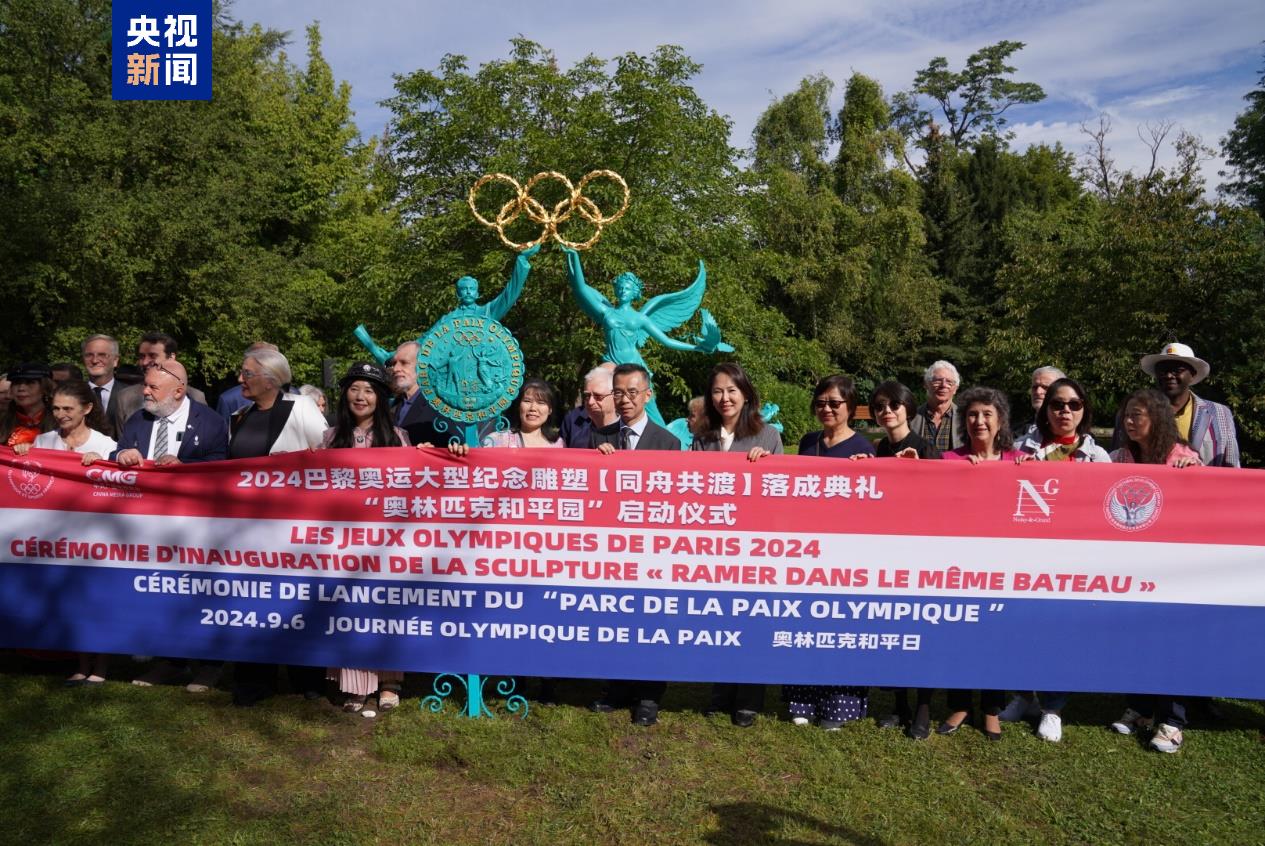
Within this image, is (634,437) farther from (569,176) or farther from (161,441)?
(569,176)

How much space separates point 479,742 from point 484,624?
522 mm

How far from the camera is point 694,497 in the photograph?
3.89 meters

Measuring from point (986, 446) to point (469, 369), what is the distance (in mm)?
2590

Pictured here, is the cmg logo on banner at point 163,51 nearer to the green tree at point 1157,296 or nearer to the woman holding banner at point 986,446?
the woman holding banner at point 986,446

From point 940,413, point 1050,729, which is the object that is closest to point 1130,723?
point 1050,729

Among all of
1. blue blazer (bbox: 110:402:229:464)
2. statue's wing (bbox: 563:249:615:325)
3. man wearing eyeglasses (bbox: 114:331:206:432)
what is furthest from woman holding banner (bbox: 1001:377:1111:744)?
man wearing eyeglasses (bbox: 114:331:206:432)

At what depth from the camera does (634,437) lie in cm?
432

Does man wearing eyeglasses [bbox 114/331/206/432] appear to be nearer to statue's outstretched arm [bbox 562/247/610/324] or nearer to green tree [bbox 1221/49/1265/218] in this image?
statue's outstretched arm [bbox 562/247/610/324]

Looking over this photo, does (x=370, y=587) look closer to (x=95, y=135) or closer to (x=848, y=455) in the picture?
(x=848, y=455)

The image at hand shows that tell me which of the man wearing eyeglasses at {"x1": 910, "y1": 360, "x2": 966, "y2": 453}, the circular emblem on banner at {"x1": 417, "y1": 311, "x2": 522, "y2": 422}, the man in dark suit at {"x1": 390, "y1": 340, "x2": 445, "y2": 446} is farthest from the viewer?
the man in dark suit at {"x1": 390, "y1": 340, "x2": 445, "y2": 446}

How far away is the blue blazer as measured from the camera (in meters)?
4.45

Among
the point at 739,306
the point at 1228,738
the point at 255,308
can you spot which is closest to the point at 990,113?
the point at 739,306

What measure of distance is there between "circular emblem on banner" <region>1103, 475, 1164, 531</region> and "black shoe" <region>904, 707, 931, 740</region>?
1.22 metres

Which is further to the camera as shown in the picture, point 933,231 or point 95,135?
point 933,231
